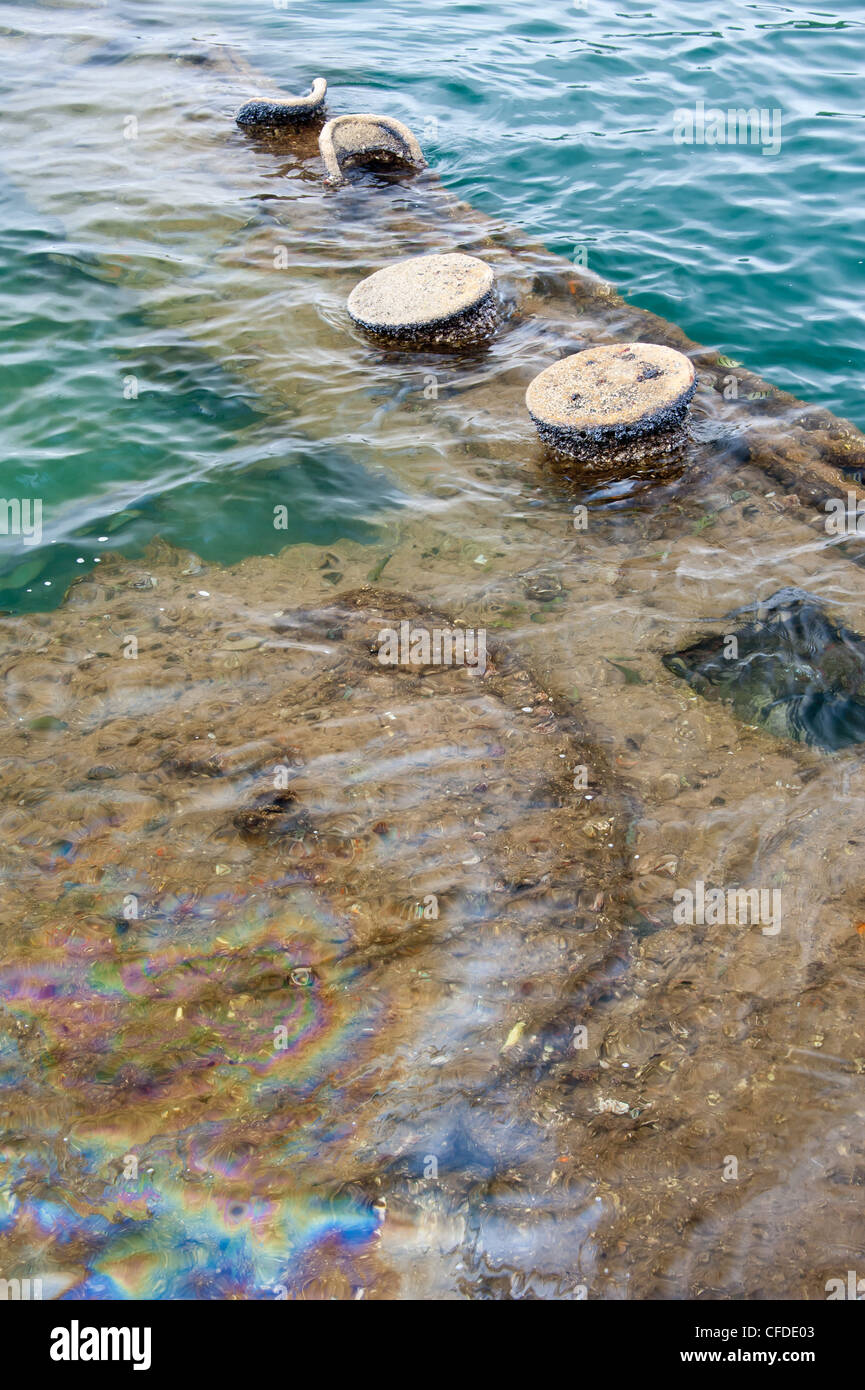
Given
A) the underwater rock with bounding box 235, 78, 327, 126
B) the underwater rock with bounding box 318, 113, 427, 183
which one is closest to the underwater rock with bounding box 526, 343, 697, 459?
the underwater rock with bounding box 318, 113, 427, 183

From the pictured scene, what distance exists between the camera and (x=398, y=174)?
10.3 m

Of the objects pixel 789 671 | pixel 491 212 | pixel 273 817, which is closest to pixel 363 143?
pixel 491 212

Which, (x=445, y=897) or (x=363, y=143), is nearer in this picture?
(x=445, y=897)

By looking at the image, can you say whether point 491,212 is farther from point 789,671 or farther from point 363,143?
point 789,671

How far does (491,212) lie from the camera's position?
381 inches

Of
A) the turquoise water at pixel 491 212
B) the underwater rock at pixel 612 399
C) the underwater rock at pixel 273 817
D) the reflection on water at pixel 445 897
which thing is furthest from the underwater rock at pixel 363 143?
the underwater rock at pixel 273 817

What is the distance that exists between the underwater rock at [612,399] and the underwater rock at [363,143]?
513 centimetres

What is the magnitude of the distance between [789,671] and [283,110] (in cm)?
932

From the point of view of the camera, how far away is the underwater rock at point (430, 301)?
7340mm

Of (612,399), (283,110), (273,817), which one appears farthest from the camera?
(283,110)

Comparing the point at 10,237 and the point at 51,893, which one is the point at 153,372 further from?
the point at 51,893

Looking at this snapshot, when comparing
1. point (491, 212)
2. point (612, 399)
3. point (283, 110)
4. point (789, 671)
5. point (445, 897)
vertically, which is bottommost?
point (445, 897)
